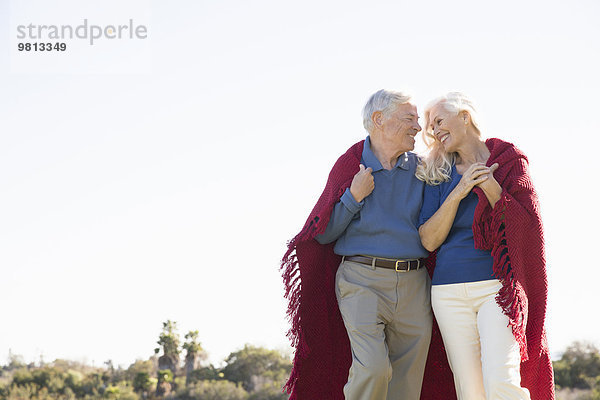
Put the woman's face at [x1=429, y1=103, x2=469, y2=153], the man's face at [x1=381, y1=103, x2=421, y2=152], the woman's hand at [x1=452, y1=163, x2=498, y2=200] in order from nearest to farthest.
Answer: the woman's hand at [x1=452, y1=163, x2=498, y2=200], the woman's face at [x1=429, y1=103, x2=469, y2=153], the man's face at [x1=381, y1=103, x2=421, y2=152]

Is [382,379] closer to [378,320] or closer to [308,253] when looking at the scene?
[378,320]

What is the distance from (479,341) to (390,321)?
52 cm

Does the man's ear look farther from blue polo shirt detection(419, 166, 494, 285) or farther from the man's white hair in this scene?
blue polo shirt detection(419, 166, 494, 285)

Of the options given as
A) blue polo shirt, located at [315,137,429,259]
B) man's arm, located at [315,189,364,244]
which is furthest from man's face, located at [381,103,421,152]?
man's arm, located at [315,189,364,244]

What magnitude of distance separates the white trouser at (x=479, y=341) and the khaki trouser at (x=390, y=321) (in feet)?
0.52

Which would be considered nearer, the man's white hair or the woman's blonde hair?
the woman's blonde hair

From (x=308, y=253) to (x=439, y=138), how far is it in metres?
1.06

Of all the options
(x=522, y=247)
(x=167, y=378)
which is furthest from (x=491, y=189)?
(x=167, y=378)

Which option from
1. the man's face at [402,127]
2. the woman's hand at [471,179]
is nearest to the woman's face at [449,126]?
the man's face at [402,127]

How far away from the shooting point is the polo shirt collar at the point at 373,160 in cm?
429

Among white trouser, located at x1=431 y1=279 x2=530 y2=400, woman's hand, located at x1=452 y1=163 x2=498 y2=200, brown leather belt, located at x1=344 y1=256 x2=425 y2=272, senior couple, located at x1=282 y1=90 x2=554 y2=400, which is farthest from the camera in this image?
brown leather belt, located at x1=344 y1=256 x2=425 y2=272

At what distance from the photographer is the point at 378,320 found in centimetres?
400

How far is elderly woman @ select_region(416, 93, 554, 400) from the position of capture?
367cm

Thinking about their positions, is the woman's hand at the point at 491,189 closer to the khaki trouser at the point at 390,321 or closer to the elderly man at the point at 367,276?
the elderly man at the point at 367,276
